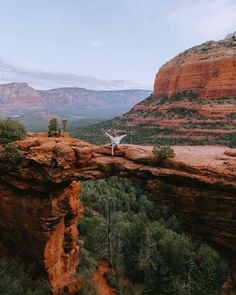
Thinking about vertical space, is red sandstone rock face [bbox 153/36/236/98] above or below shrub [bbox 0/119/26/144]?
above

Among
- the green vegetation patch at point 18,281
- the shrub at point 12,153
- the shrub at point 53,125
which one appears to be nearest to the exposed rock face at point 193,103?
the shrub at point 53,125

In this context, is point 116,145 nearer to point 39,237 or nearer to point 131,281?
point 39,237

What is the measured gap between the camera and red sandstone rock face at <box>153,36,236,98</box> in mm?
90250

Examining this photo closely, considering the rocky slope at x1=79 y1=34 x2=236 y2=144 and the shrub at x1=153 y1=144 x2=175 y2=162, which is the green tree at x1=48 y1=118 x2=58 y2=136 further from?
the rocky slope at x1=79 y1=34 x2=236 y2=144

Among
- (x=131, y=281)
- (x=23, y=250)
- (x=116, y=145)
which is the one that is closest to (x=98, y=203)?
(x=131, y=281)

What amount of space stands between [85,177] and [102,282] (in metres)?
13.7

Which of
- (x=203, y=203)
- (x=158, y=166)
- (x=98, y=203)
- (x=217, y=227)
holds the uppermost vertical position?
(x=158, y=166)

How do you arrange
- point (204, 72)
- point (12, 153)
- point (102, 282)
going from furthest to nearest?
1. point (204, 72)
2. point (102, 282)
3. point (12, 153)

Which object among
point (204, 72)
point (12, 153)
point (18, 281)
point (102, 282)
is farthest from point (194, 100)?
point (18, 281)

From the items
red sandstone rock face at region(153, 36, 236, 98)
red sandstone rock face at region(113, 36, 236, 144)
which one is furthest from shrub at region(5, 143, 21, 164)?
red sandstone rock face at region(153, 36, 236, 98)

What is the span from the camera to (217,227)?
1673 cm

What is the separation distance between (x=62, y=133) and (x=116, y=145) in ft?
15.8

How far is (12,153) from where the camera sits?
17703 millimetres

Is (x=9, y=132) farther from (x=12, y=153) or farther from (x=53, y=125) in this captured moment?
(x=53, y=125)
